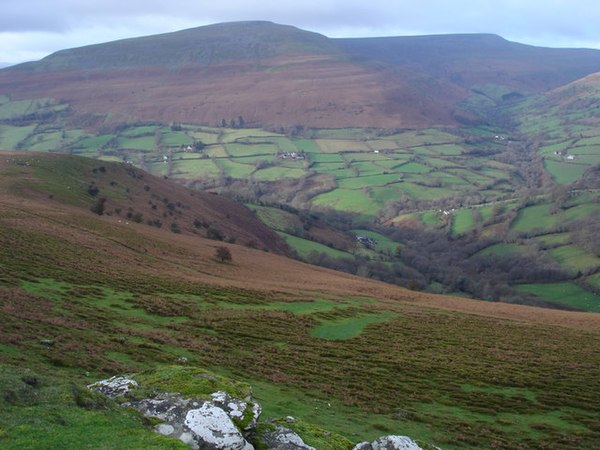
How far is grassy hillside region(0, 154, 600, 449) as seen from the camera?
72.2 ft

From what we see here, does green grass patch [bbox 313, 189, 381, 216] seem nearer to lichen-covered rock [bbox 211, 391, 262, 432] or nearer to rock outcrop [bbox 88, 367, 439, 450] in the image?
rock outcrop [bbox 88, 367, 439, 450]

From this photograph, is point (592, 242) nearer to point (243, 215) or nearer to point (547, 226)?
point (547, 226)

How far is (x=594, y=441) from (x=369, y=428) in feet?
34.0

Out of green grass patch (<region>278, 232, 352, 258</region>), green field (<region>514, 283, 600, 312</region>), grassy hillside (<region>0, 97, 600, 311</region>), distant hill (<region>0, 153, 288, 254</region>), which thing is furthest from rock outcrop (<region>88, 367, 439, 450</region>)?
green field (<region>514, 283, 600, 312</region>)

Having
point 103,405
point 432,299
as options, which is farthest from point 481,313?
point 103,405

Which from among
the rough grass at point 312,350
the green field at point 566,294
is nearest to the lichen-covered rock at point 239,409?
the rough grass at point 312,350

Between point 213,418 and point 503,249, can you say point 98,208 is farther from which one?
point 503,249

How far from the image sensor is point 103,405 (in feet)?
51.0

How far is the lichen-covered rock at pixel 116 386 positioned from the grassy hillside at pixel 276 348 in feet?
4.59

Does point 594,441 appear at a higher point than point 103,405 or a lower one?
lower

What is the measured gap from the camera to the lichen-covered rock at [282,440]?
1570 cm

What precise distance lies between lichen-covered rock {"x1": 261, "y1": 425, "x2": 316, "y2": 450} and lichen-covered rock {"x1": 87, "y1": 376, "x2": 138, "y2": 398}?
4.41 meters

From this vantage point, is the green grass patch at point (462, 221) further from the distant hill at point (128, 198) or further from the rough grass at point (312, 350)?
the rough grass at point (312, 350)

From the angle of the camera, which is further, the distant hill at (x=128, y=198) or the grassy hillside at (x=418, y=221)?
the grassy hillside at (x=418, y=221)
